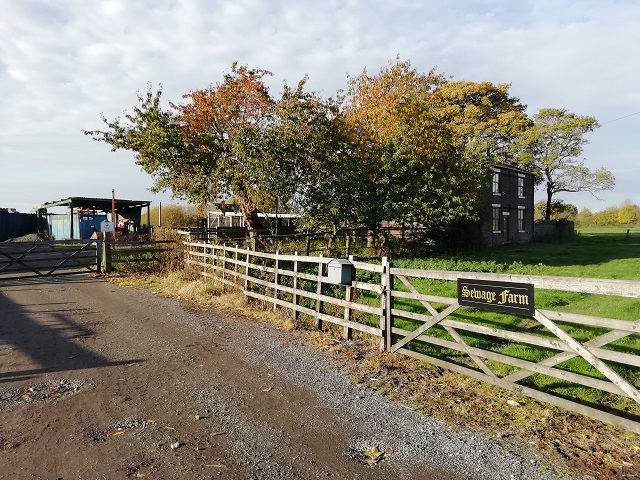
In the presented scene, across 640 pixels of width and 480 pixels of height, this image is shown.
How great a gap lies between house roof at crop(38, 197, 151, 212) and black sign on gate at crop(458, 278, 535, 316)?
29711 millimetres

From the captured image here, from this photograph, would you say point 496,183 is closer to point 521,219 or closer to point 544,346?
point 521,219

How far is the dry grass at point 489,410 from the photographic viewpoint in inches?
151

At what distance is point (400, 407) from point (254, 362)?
2351 mm

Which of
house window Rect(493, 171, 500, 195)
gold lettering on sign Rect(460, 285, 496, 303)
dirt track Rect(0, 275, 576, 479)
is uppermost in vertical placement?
house window Rect(493, 171, 500, 195)

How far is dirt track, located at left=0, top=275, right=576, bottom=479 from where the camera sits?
373 cm

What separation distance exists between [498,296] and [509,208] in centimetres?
3402

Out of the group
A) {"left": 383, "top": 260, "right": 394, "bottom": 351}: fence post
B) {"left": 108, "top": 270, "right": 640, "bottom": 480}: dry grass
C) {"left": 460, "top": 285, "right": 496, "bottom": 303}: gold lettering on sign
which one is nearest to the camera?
{"left": 108, "top": 270, "right": 640, "bottom": 480}: dry grass

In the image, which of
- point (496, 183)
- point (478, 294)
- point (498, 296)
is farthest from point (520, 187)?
point (498, 296)

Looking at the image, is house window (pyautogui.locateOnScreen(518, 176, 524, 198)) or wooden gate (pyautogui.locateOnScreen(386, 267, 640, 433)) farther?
house window (pyautogui.locateOnScreen(518, 176, 524, 198))

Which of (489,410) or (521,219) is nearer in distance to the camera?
(489,410)

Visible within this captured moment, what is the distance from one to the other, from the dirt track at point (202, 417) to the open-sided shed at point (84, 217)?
27309mm

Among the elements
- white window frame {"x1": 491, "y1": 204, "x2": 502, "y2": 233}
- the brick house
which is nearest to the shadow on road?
the brick house

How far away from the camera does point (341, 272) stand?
23.8 feet

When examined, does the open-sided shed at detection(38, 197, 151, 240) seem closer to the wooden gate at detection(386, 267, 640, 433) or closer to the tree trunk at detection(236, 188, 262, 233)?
the tree trunk at detection(236, 188, 262, 233)
